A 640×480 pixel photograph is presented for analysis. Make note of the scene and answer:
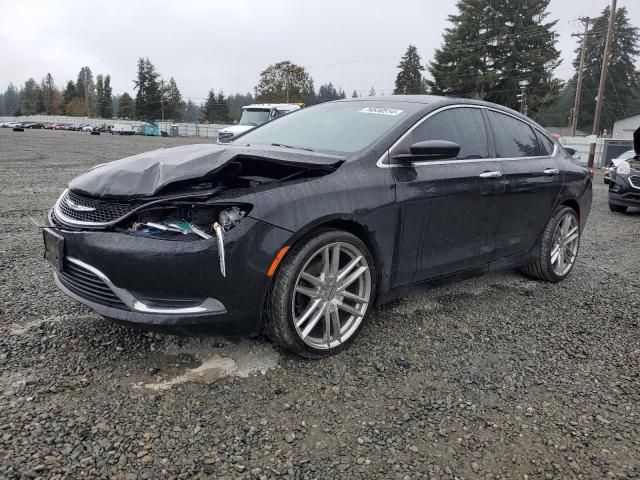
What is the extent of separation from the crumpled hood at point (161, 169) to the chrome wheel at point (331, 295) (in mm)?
522

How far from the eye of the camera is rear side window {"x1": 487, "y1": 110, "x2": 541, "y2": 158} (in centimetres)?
408

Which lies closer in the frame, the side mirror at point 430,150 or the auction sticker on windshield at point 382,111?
the side mirror at point 430,150

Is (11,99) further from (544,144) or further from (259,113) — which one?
(544,144)

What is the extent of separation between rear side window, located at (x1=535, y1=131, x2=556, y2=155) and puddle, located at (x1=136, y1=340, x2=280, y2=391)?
3.16 metres

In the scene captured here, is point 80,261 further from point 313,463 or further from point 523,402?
point 523,402

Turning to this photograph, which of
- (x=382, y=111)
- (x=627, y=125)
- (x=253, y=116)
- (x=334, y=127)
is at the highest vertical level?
(x=627, y=125)

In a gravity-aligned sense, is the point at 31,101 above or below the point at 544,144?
above

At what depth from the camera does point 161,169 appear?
2.65m

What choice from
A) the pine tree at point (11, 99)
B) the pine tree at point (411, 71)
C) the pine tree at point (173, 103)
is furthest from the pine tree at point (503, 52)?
the pine tree at point (11, 99)

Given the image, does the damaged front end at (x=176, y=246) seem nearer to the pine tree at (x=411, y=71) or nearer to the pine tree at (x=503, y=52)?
the pine tree at (x=503, y=52)

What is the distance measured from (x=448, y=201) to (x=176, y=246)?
1.86m

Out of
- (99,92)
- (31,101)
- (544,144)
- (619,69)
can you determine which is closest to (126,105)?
(99,92)

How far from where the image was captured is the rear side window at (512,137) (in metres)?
4.08

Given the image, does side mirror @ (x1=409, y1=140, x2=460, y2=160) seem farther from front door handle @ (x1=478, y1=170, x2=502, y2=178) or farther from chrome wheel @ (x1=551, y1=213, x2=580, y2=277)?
chrome wheel @ (x1=551, y1=213, x2=580, y2=277)
